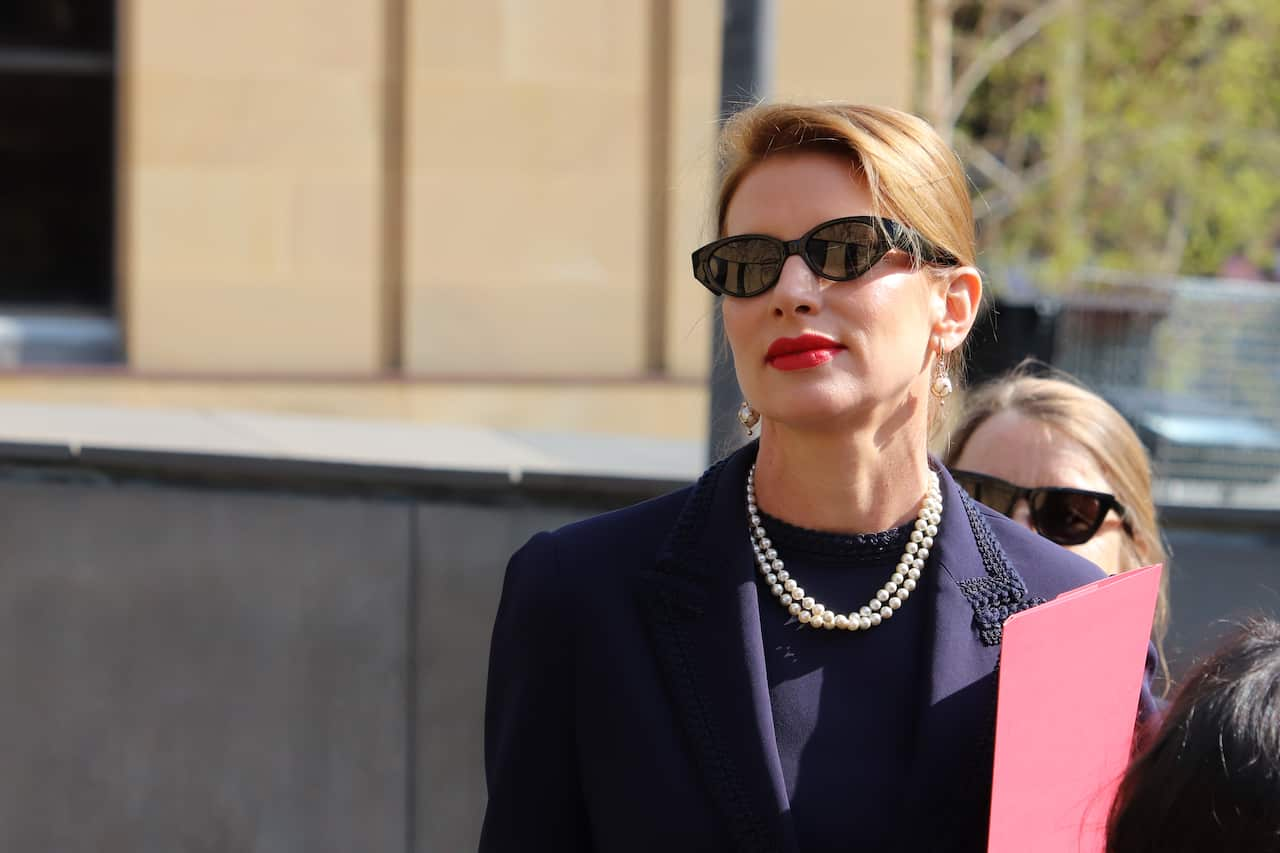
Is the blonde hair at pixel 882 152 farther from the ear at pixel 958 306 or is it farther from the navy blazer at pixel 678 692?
the navy blazer at pixel 678 692

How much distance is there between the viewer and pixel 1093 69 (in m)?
15.3

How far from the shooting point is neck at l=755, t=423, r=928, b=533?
6.62ft

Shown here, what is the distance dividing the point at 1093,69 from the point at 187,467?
13226 mm

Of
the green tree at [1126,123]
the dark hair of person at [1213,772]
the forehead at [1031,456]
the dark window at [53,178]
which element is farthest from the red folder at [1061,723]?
the green tree at [1126,123]

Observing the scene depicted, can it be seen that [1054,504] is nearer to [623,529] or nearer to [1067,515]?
[1067,515]

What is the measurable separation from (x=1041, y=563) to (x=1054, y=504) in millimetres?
750

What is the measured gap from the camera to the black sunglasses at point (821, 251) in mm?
1932

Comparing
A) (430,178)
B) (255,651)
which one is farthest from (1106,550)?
(430,178)

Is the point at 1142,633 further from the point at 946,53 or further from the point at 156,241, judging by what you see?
the point at 946,53

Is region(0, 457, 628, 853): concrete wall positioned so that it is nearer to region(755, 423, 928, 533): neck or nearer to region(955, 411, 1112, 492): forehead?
region(955, 411, 1112, 492): forehead

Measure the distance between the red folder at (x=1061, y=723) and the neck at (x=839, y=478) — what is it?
0.32 m

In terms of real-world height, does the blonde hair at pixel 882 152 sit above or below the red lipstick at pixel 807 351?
Answer: above

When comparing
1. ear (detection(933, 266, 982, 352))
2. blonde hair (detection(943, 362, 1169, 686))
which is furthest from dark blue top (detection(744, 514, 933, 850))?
blonde hair (detection(943, 362, 1169, 686))

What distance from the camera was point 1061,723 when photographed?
1.79 meters
